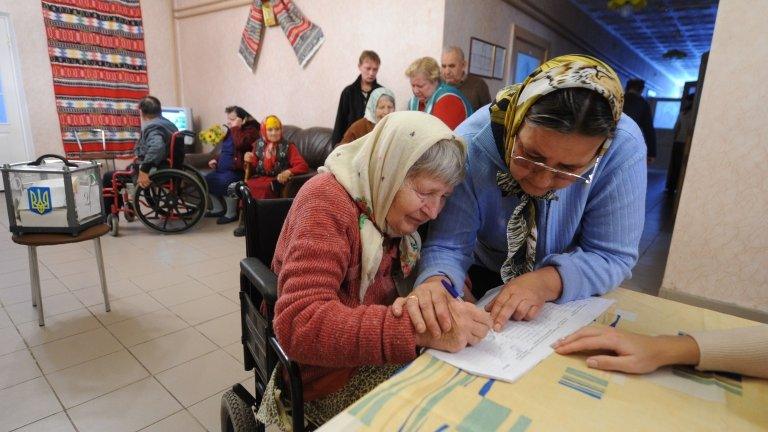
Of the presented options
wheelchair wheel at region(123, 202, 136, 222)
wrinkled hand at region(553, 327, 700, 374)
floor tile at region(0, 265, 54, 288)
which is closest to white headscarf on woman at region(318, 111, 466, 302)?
wrinkled hand at region(553, 327, 700, 374)

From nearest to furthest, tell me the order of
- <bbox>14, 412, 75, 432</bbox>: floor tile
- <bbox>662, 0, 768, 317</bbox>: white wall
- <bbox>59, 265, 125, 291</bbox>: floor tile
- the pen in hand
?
the pen in hand
<bbox>14, 412, 75, 432</bbox>: floor tile
<bbox>662, 0, 768, 317</bbox>: white wall
<bbox>59, 265, 125, 291</bbox>: floor tile

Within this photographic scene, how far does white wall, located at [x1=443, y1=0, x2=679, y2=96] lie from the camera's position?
390 centimetres

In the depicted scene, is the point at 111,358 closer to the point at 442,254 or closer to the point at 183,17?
the point at 442,254

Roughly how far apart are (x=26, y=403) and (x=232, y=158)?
3200mm

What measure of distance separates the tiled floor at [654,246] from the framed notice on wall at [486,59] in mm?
2032

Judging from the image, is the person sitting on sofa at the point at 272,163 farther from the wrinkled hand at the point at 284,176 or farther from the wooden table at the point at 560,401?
the wooden table at the point at 560,401

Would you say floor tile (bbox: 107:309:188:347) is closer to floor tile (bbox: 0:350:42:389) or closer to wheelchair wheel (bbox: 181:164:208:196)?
floor tile (bbox: 0:350:42:389)

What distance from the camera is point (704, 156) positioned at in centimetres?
246

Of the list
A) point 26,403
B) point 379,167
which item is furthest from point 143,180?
point 379,167

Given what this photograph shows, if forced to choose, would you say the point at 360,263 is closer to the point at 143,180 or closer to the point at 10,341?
the point at 10,341

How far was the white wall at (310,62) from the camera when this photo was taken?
13.0ft

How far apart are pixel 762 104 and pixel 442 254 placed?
7.80ft

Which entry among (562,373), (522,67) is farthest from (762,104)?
(522,67)

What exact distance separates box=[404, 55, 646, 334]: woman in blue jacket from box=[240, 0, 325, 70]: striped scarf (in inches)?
Result: 163
